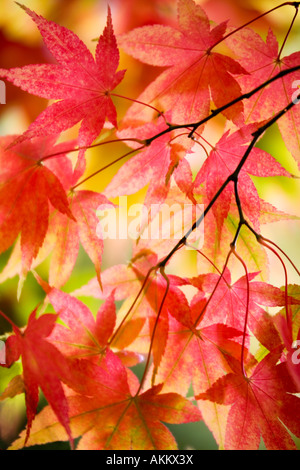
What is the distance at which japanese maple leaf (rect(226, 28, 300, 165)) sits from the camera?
534 millimetres

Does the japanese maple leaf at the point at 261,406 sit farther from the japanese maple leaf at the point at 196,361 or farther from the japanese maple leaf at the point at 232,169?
the japanese maple leaf at the point at 232,169

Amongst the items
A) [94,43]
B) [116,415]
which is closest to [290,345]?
[116,415]

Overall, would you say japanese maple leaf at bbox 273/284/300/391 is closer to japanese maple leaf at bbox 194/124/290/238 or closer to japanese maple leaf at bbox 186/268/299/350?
japanese maple leaf at bbox 186/268/299/350

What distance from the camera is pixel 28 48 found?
2.54ft

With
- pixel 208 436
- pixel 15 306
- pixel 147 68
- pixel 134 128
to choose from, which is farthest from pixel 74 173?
pixel 208 436

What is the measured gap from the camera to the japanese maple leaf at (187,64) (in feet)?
1.59

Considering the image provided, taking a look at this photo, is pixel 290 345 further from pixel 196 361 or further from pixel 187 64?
pixel 187 64

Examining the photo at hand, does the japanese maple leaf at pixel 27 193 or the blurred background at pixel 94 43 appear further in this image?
the blurred background at pixel 94 43

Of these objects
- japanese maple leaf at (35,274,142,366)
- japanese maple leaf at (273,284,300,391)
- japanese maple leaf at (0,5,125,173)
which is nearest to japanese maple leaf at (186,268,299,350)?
japanese maple leaf at (273,284,300,391)

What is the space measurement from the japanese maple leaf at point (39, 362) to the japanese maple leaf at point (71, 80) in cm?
23

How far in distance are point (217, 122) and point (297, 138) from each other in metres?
0.26

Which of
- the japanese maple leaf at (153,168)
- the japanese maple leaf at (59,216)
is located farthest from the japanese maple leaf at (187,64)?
the japanese maple leaf at (59,216)

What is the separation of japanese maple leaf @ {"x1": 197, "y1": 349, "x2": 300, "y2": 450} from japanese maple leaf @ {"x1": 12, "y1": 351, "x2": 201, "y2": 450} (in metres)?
0.05
